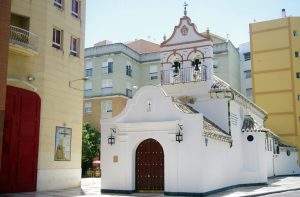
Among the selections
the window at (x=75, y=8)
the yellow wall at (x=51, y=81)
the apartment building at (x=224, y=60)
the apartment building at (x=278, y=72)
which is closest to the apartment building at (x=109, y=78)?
the apartment building at (x=224, y=60)

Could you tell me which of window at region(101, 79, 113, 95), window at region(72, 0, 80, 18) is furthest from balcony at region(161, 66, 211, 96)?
window at region(101, 79, 113, 95)

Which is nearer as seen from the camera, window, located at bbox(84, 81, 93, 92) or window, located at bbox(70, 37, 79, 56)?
window, located at bbox(70, 37, 79, 56)

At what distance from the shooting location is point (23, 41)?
66.4ft

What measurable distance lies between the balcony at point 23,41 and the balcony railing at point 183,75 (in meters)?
7.86

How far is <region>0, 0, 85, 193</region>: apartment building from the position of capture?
19594 millimetres

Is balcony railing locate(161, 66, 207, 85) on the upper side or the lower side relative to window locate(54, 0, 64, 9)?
lower

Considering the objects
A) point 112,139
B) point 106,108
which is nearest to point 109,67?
point 106,108

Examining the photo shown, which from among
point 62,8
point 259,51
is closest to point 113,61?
point 259,51

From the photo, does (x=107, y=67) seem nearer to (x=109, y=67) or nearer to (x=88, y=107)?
(x=109, y=67)

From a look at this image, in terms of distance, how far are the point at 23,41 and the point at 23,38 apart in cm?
16

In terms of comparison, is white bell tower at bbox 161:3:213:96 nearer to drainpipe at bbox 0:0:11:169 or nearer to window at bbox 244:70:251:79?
drainpipe at bbox 0:0:11:169

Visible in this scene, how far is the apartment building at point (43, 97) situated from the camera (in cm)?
1959

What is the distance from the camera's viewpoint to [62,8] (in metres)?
24.0

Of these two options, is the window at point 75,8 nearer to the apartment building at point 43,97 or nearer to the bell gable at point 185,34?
the apartment building at point 43,97
